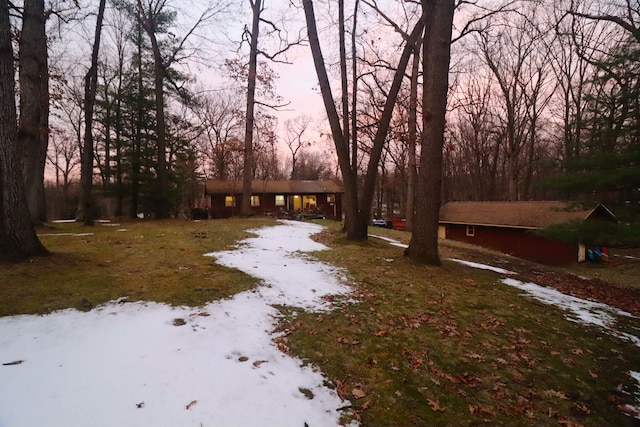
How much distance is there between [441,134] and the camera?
25.0 feet

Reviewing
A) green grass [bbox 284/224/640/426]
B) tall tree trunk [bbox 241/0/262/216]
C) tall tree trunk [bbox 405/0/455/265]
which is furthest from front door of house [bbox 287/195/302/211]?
green grass [bbox 284/224/640/426]

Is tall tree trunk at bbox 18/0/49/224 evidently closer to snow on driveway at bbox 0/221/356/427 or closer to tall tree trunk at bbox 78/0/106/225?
tall tree trunk at bbox 78/0/106/225

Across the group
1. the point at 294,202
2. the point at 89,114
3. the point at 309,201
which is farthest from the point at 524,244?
the point at 89,114

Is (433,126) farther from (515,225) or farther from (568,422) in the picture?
(515,225)

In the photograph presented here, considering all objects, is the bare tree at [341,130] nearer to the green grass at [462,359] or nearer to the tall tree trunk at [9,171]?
the green grass at [462,359]

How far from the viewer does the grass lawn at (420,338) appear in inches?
118

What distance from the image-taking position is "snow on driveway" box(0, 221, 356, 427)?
7.81ft

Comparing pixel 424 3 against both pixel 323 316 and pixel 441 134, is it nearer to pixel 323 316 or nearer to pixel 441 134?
pixel 441 134

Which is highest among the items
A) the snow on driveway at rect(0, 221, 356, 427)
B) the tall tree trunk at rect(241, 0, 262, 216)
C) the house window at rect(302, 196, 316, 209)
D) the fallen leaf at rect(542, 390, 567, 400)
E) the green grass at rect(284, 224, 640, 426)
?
the tall tree trunk at rect(241, 0, 262, 216)

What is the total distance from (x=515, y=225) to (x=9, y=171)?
73.3 feet

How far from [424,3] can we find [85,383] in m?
9.94

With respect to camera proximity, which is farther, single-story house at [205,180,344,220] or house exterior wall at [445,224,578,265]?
single-story house at [205,180,344,220]

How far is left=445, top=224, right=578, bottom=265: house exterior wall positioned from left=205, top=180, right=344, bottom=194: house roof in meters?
15.7

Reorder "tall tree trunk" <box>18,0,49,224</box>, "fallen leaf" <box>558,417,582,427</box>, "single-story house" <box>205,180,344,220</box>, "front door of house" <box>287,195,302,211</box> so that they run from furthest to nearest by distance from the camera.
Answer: "front door of house" <box>287,195,302,211</box> < "single-story house" <box>205,180,344,220</box> < "tall tree trunk" <box>18,0,49,224</box> < "fallen leaf" <box>558,417,582,427</box>
